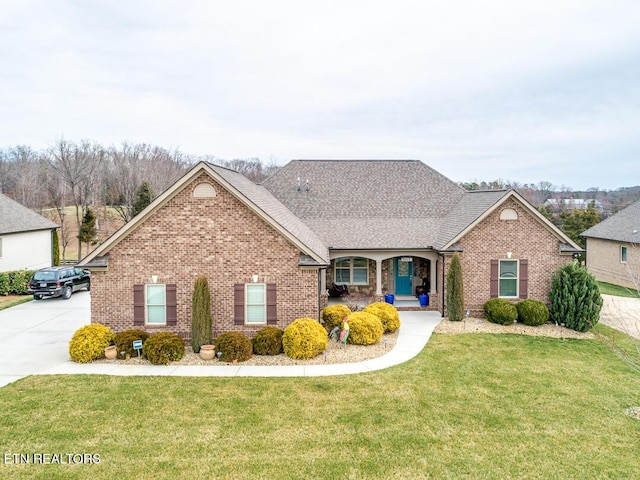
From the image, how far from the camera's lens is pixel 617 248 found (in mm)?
30453

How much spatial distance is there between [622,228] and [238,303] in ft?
96.9

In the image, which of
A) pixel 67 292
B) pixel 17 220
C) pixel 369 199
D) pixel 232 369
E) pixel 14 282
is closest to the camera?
pixel 232 369

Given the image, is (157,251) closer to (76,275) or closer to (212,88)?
(76,275)

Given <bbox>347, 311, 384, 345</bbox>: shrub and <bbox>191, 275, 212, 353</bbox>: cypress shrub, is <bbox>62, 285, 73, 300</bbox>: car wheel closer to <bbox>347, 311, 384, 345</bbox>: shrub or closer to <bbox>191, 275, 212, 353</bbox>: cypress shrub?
<bbox>191, 275, 212, 353</bbox>: cypress shrub

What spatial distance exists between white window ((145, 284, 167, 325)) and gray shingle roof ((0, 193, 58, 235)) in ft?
60.9

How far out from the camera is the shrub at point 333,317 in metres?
16.5

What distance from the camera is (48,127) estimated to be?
59.6 meters

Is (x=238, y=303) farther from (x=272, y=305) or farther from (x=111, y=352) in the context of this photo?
(x=111, y=352)

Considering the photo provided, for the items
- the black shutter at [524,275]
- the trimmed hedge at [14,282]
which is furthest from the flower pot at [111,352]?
the black shutter at [524,275]

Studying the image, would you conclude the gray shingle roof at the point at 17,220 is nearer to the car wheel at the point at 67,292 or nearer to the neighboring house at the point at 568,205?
the car wheel at the point at 67,292

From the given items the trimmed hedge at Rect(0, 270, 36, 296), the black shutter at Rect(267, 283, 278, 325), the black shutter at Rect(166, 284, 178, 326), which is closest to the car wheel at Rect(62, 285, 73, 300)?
the trimmed hedge at Rect(0, 270, 36, 296)

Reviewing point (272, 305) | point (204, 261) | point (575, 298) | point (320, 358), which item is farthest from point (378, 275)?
point (204, 261)

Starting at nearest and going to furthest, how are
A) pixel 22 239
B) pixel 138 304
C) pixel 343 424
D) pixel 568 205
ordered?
1. pixel 343 424
2. pixel 138 304
3. pixel 22 239
4. pixel 568 205

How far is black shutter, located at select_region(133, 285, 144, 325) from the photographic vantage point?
15.1m
